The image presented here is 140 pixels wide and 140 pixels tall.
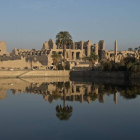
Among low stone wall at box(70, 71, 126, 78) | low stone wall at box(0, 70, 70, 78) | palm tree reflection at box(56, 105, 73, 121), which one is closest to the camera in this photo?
palm tree reflection at box(56, 105, 73, 121)

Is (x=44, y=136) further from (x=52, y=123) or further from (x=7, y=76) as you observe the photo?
(x=7, y=76)

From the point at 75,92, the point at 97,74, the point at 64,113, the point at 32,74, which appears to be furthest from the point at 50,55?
the point at 64,113

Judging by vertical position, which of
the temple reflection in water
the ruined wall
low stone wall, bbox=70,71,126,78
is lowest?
the temple reflection in water

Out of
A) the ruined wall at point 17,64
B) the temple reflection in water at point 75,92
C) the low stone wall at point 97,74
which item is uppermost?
the ruined wall at point 17,64

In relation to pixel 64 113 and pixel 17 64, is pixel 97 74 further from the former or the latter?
pixel 64 113

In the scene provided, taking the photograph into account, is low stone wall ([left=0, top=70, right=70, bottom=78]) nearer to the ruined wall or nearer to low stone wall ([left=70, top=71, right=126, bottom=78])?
low stone wall ([left=70, top=71, right=126, bottom=78])

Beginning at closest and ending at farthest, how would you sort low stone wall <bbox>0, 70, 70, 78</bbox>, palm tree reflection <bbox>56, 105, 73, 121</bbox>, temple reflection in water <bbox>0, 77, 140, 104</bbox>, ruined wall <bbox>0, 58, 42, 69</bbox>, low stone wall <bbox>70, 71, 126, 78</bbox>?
palm tree reflection <bbox>56, 105, 73, 121</bbox> → temple reflection in water <bbox>0, 77, 140, 104</bbox> → low stone wall <bbox>70, 71, 126, 78</bbox> → low stone wall <bbox>0, 70, 70, 78</bbox> → ruined wall <bbox>0, 58, 42, 69</bbox>

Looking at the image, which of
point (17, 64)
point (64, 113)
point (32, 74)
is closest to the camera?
point (64, 113)

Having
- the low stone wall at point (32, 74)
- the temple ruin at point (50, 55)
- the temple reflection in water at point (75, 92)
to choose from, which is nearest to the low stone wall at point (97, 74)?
the low stone wall at point (32, 74)

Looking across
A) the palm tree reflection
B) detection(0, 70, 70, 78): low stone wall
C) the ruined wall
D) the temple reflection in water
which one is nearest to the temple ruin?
the ruined wall

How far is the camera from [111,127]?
1377 cm

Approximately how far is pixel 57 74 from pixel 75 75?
4.93 meters

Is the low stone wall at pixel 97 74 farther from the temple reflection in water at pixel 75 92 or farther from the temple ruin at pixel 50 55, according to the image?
the temple reflection in water at pixel 75 92

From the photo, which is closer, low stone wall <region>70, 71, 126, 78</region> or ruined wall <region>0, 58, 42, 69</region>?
low stone wall <region>70, 71, 126, 78</region>
